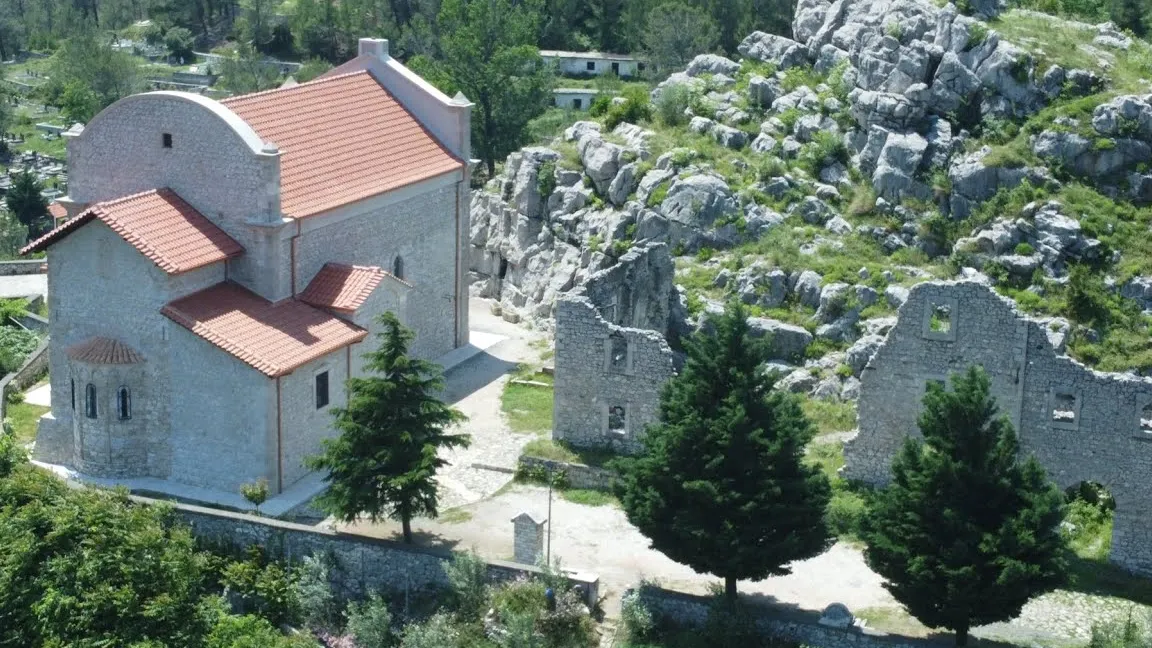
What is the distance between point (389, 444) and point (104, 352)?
883cm

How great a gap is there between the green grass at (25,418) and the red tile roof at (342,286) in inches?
347

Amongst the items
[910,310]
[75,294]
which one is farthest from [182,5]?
[910,310]

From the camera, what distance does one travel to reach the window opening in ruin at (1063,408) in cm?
3762

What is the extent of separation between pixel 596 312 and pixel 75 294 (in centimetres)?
1315

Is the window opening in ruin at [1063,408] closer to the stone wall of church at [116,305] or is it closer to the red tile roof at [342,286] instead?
the red tile roof at [342,286]

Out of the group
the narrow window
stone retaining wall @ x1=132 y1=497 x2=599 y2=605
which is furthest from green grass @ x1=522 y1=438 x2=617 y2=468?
stone retaining wall @ x1=132 y1=497 x2=599 y2=605

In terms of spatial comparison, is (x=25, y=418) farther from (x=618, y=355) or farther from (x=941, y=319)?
(x=941, y=319)

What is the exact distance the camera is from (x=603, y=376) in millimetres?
41750

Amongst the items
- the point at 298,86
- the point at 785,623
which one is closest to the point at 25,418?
the point at 298,86

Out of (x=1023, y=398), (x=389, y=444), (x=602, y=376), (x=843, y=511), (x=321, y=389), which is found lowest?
(x=843, y=511)

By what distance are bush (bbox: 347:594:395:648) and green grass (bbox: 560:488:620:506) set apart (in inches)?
263

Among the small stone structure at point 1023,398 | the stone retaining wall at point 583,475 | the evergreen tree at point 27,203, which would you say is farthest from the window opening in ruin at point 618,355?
the evergreen tree at point 27,203

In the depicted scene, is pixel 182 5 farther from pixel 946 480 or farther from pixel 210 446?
pixel 946 480

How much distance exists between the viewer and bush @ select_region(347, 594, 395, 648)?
35031 mm
